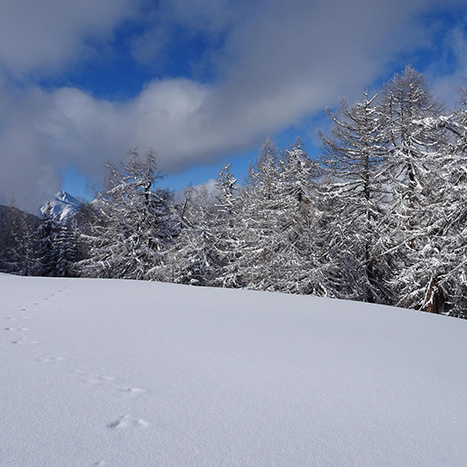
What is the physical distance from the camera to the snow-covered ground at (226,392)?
1.85 m

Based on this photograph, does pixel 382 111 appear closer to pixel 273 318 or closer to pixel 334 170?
pixel 334 170

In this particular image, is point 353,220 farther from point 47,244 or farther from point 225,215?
point 47,244

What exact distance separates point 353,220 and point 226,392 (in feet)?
35.8

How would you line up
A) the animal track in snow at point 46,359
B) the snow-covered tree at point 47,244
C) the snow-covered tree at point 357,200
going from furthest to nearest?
the snow-covered tree at point 47,244 → the snow-covered tree at point 357,200 → the animal track in snow at point 46,359

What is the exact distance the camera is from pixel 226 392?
2629mm

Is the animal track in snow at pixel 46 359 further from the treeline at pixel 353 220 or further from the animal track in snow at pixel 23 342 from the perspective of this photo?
the treeline at pixel 353 220

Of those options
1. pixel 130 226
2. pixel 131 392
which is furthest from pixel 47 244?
pixel 131 392

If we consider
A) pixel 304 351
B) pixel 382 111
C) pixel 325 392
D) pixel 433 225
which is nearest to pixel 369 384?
pixel 325 392

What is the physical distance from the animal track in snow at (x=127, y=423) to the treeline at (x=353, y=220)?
10169 mm

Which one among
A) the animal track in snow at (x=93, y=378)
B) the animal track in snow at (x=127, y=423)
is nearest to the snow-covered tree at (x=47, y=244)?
the animal track in snow at (x=93, y=378)

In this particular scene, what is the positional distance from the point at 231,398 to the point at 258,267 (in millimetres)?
12341

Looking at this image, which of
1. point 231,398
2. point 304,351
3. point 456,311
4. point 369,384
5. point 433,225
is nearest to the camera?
point 231,398

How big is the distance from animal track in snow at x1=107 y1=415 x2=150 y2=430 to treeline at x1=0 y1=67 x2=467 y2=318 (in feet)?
33.4

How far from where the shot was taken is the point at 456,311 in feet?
34.7
